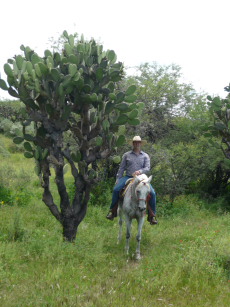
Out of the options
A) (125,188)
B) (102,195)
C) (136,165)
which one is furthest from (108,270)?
(102,195)

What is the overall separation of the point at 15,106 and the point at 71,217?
2621cm

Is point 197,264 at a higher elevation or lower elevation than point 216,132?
lower

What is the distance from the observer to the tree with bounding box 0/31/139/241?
661cm

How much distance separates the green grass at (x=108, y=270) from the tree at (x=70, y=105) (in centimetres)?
113

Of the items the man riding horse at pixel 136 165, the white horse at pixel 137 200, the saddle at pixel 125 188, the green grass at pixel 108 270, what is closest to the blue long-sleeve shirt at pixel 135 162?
the man riding horse at pixel 136 165

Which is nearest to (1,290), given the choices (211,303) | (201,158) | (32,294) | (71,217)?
(32,294)

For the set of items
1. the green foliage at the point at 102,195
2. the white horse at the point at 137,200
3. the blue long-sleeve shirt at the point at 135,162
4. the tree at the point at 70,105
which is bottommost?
the green foliage at the point at 102,195

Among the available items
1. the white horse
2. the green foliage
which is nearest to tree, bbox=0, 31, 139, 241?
the white horse

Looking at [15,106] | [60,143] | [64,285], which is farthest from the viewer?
[15,106]

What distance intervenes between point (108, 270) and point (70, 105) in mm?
3561

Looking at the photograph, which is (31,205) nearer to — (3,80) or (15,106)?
(3,80)

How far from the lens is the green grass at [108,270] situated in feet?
16.5

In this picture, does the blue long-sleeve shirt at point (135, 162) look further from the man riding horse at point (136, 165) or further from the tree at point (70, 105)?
the tree at point (70, 105)

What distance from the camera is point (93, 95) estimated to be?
6.73 meters
